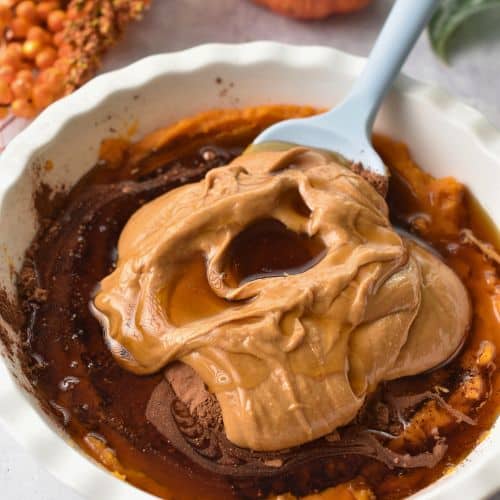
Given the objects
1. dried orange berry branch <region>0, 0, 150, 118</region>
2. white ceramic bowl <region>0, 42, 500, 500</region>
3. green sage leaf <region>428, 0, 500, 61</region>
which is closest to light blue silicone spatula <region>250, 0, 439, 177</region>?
white ceramic bowl <region>0, 42, 500, 500</region>

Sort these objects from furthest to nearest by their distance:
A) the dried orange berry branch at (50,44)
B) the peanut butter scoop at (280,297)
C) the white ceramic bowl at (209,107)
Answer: the dried orange berry branch at (50,44) < the white ceramic bowl at (209,107) < the peanut butter scoop at (280,297)

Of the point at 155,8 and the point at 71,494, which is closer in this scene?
the point at 71,494

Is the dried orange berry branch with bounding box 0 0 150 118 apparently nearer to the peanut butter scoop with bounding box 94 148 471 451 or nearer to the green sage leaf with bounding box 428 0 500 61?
the peanut butter scoop with bounding box 94 148 471 451

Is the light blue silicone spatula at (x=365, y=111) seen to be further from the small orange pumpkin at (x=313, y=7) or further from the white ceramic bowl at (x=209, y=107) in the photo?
the small orange pumpkin at (x=313, y=7)

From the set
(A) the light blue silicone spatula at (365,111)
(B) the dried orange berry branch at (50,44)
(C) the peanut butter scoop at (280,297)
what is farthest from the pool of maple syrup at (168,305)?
(B) the dried orange berry branch at (50,44)

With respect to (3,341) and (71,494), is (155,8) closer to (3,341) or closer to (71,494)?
(3,341)

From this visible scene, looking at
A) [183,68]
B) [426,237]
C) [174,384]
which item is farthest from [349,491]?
[183,68]
